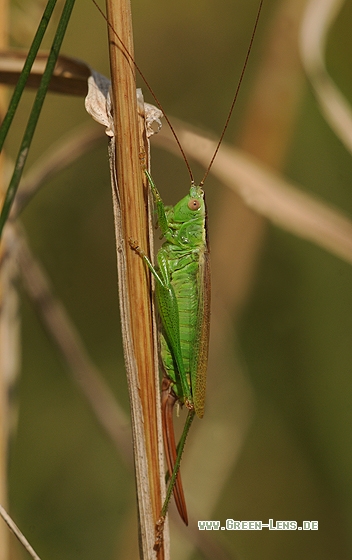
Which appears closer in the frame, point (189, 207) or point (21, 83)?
point (21, 83)

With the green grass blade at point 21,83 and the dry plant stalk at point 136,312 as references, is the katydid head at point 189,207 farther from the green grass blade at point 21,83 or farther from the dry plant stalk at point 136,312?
the green grass blade at point 21,83

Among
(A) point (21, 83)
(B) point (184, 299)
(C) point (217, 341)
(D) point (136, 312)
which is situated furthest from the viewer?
(C) point (217, 341)

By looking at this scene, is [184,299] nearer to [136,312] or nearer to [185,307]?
[185,307]

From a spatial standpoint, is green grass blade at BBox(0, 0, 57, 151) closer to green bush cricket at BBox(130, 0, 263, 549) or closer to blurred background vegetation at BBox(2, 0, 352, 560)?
green bush cricket at BBox(130, 0, 263, 549)

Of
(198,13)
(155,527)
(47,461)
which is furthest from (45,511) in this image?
(198,13)

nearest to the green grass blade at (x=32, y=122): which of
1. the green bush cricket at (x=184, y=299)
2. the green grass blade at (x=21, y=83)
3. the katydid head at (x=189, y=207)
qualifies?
the green grass blade at (x=21, y=83)

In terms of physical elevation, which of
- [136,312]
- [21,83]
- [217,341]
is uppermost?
[217,341]

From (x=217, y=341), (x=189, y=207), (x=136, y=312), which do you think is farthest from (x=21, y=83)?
(x=217, y=341)
